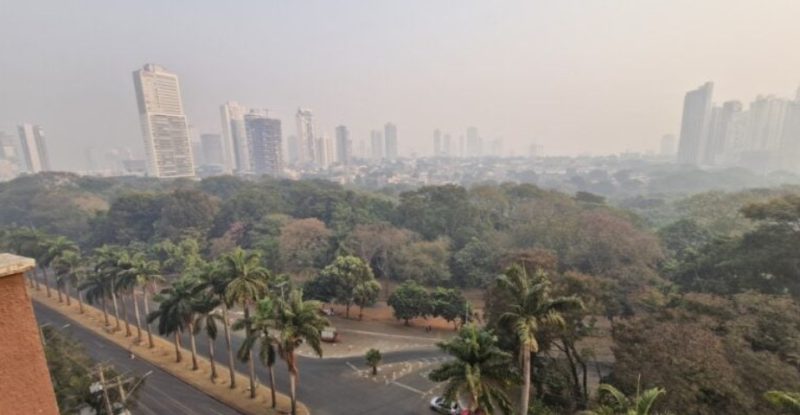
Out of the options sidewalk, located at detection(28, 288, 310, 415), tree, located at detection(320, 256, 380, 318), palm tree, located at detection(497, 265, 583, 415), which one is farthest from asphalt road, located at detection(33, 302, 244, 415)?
palm tree, located at detection(497, 265, 583, 415)

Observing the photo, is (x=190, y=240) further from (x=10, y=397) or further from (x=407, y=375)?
(x=10, y=397)

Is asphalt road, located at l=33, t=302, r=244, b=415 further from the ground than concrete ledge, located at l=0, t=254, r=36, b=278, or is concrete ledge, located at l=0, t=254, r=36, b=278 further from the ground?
concrete ledge, located at l=0, t=254, r=36, b=278

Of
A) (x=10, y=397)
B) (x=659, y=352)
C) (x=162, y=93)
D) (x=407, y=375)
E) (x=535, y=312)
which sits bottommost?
(x=407, y=375)

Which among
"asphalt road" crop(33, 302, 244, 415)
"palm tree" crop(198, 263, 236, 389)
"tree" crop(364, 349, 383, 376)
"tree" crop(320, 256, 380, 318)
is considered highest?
"palm tree" crop(198, 263, 236, 389)

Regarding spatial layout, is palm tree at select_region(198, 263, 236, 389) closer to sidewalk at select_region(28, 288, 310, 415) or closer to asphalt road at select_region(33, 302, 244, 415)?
sidewalk at select_region(28, 288, 310, 415)

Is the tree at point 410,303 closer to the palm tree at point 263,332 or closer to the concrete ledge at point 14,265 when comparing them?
the palm tree at point 263,332

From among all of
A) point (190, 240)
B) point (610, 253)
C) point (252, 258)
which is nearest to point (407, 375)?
point (252, 258)
